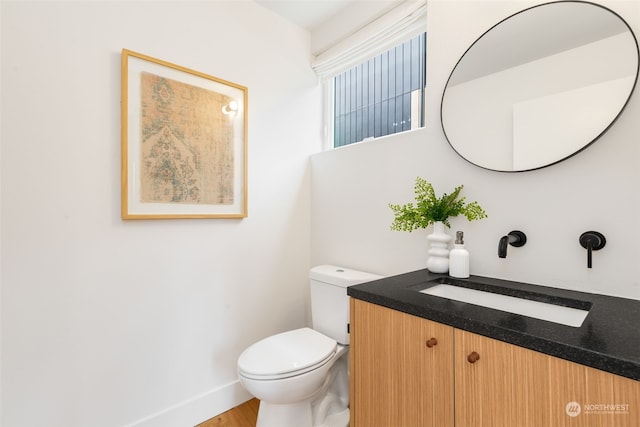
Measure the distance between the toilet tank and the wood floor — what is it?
0.59 meters

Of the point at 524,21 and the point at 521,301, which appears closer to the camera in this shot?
the point at 521,301

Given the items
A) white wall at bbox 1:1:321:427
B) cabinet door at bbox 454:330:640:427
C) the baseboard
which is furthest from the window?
the baseboard

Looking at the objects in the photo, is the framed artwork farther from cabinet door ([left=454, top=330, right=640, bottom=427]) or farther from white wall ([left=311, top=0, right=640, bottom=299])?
cabinet door ([left=454, top=330, right=640, bottom=427])

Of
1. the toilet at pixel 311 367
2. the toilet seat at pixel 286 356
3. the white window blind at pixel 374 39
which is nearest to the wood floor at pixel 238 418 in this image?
the toilet at pixel 311 367

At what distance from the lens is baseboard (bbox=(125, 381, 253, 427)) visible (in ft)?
4.72

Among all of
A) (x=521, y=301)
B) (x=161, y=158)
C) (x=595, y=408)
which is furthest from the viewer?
(x=161, y=158)

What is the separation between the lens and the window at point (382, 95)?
1.63 meters

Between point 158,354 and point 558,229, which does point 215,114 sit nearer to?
point 158,354

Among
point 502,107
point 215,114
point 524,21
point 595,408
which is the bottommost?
point 595,408

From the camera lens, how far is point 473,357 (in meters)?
0.73

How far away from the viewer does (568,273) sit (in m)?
1.03

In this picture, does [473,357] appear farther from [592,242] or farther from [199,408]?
[199,408]

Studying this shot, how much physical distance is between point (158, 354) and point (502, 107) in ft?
6.45

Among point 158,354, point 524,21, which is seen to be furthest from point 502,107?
point 158,354
